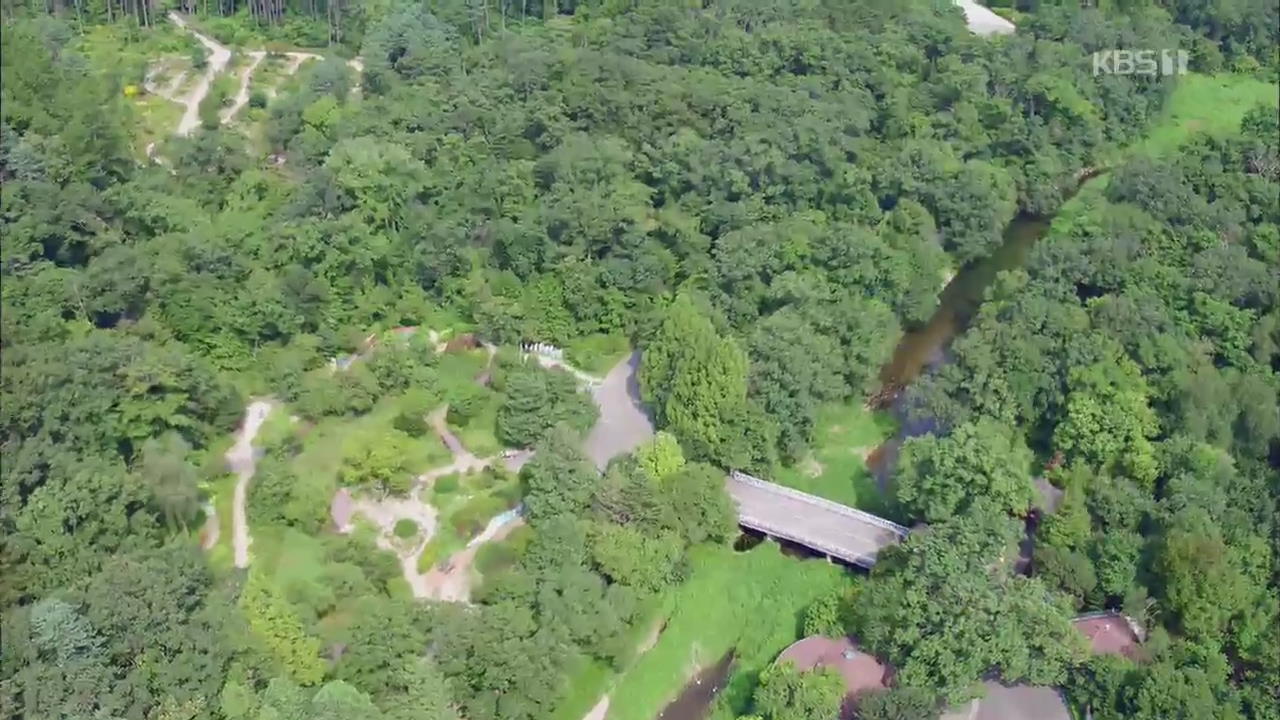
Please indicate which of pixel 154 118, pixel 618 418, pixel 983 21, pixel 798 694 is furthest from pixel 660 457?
pixel 983 21

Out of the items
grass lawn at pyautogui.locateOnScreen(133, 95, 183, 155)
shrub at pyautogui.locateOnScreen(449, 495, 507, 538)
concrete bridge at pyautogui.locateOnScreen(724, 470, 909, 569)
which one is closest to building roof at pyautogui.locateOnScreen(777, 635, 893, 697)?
concrete bridge at pyautogui.locateOnScreen(724, 470, 909, 569)

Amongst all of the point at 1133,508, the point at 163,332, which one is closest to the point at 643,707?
the point at 1133,508

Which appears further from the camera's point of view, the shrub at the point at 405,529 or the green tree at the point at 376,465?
the green tree at the point at 376,465

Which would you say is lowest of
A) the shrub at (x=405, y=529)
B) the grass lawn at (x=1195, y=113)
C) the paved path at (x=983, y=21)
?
the shrub at (x=405, y=529)

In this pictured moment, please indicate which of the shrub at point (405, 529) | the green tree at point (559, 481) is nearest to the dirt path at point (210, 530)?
the shrub at point (405, 529)

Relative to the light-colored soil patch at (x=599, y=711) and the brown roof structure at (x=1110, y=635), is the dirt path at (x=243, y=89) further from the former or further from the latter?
the brown roof structure at (x=1110, y=635)

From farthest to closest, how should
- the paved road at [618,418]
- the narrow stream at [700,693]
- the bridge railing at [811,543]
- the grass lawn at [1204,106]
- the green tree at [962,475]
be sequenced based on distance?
the grass lawn at [1204,106], the paved road at [618,418], the bridge railing at [811,543], the green tree at [962,475], the narrow stream at [700,693]

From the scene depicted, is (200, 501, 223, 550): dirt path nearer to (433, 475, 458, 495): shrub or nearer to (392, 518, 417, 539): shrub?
(392, 518, 417, 539): shrub
